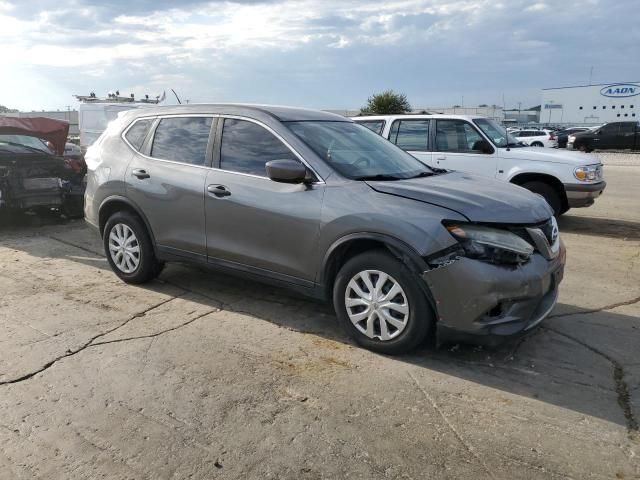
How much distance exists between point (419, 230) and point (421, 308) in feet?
1.73

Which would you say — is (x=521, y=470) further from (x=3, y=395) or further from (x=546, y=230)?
(x=3, y=395)

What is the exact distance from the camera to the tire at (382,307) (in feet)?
12.4

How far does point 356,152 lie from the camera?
467 centimetres

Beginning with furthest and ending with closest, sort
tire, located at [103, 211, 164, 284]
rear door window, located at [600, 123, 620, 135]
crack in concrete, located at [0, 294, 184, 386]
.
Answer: rear door window, located at [600, 123, 620, 135] → tire, located at [103, 211, 164, 284] → crack in concrete, located at [0, 294, 184, 386]

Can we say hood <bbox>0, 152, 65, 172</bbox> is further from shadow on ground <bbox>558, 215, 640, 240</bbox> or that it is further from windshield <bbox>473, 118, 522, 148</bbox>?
shadow on ground <bbox>558, 215, 640, 240</bbox>

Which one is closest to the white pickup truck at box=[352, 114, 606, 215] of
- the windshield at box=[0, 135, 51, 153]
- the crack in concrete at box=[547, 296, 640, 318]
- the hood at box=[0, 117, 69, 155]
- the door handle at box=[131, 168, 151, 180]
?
the crack in concrete at box=[547, 296, 640, 318]

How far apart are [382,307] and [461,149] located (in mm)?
5638

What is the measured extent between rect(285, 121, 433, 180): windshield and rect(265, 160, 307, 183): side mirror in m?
0.28

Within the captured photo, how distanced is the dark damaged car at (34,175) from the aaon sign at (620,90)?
8837 centimetres

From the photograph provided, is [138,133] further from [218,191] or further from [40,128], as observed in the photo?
[40,128]

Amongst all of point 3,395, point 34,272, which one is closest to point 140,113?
point 34,272

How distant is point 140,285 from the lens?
5.73 m

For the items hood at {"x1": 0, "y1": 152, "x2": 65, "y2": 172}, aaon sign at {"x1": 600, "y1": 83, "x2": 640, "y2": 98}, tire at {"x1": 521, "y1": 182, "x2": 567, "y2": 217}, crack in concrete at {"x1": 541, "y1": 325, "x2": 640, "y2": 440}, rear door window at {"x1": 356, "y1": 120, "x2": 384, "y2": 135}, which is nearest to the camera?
crack in concrete at {"x1": 541, "y1": 325, "x2": 640, "y2": 440}

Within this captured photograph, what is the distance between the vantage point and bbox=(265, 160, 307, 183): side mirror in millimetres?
4129
